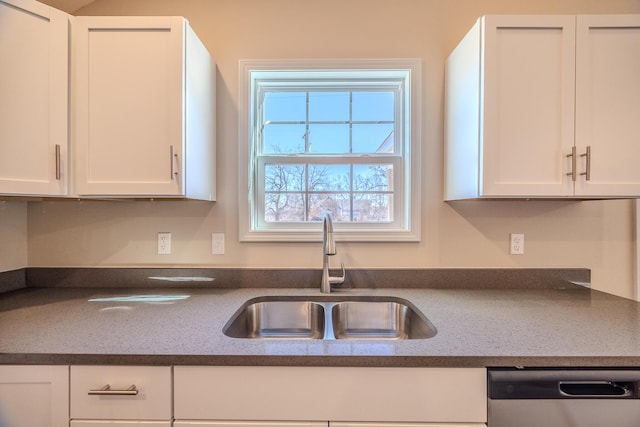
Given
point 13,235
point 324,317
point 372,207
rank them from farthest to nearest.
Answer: point 372,207 < point 13,235 < point 324,317

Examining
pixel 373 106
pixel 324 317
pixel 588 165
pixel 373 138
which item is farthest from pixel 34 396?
pixel 588 165

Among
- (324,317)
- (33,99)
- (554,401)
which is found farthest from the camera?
(324,317)

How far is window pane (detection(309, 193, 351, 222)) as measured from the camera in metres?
1.86

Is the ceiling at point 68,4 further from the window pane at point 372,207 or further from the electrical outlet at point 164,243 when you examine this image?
the window pane at point 372,207

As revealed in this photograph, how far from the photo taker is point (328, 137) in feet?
6.14

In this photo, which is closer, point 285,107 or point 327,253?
point 327,253

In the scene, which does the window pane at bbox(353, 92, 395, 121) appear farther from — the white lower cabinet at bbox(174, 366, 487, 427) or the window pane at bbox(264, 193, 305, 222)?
the white lower cabinet at bbox(174, 366, 487, 427)

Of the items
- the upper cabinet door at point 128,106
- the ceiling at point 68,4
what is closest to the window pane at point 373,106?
the upper cabinet door at point 128,106

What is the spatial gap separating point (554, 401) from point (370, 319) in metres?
0.78

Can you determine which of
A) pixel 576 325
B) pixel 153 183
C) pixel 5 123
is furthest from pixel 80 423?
pixel 576 325

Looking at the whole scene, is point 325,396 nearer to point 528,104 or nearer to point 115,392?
point 115,392

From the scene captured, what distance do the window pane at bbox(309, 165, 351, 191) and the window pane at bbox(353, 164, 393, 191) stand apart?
5cm

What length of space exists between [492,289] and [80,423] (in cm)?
177

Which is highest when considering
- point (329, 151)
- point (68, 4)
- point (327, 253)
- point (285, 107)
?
point (68, 4)
